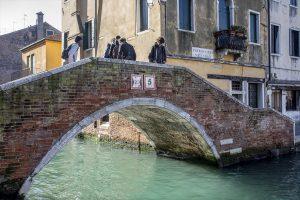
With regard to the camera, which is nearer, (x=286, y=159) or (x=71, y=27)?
(x=286, y=159)

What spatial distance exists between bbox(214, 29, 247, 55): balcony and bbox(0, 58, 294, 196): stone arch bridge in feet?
8.52

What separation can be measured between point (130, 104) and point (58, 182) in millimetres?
2751

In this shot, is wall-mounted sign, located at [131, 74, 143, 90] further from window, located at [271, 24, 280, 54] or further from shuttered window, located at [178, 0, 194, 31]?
window, located at [271, 24, 280, 54]

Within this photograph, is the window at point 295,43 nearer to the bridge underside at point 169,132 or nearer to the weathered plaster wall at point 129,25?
the weathered plaster wall at point 129,25

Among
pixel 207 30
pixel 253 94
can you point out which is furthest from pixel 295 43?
pixel 207 30

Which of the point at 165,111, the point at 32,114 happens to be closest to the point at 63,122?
the point at 32,114

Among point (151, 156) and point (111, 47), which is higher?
point (111, 47)

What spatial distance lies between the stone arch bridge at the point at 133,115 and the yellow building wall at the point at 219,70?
6.23 ft

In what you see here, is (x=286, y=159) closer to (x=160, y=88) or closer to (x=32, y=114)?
(x=160, y=88)

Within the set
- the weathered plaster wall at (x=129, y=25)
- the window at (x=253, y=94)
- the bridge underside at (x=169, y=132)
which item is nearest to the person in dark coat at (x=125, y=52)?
the bridge underside at (x=169, y=132)

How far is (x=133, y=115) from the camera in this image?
11.9 m

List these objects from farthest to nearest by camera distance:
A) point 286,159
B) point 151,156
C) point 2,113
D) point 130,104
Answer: point 151,156
point 286,159
point 130,104
point 2,113

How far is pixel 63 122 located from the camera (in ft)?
25.5

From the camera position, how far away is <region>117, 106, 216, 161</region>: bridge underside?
10734mm
